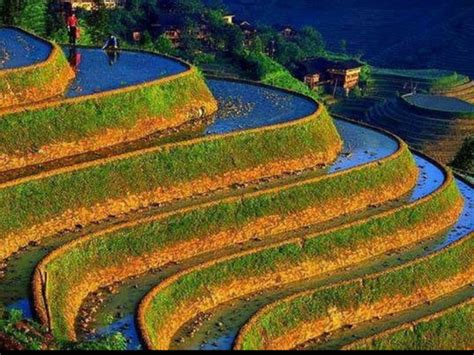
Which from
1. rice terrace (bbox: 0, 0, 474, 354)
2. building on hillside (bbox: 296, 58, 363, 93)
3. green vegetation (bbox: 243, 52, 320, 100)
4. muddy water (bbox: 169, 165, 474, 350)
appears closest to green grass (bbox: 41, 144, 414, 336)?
rice terrace (bbox: 0, 0, 474, 354)

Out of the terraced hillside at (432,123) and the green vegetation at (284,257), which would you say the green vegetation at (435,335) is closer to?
the green vegetation at (284,257)

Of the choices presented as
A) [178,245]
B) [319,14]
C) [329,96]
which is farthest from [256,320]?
[319,14]

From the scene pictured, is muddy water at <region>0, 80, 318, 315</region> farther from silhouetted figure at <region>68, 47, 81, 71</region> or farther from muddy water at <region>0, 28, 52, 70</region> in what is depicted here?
muddy water at <region>0, 28, 52, 70</region>

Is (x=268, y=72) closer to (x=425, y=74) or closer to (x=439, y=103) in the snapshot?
(x=439, y=103)

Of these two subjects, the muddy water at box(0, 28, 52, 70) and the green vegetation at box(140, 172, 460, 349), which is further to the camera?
the muddy water at box(0, 28, 52, 70)

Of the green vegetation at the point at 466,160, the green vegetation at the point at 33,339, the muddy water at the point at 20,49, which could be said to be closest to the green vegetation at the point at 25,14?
the muddy water at the point at 20,49

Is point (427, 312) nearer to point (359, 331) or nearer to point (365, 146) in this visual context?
point (359, 331)
